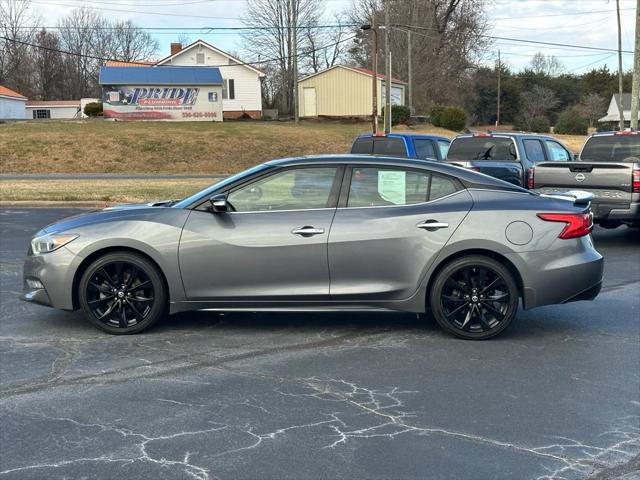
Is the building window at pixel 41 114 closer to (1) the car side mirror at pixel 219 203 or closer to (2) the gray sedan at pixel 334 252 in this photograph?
(2) the gray sedan at pixel 334 252

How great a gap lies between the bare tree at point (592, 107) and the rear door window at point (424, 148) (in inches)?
2874

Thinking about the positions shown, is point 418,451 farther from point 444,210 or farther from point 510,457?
point 444,210

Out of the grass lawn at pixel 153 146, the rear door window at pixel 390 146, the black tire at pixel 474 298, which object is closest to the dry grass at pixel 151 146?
the grass lawn at pixel 153 146

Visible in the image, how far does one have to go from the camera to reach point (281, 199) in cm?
611

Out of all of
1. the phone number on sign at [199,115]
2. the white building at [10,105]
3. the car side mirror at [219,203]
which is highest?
the white building at [10,105]

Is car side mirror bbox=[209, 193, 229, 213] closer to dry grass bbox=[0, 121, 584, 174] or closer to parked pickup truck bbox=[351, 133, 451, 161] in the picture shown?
parked pickup truck bbox=[351, 133, 451, 161]

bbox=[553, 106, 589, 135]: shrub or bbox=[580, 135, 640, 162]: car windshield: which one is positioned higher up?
bbox=[553, 106, 589, 135]: shrub

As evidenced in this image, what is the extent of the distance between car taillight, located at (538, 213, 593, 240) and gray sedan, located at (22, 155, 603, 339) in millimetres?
12

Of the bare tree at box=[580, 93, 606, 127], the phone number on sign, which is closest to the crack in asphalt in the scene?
the phone number on sign

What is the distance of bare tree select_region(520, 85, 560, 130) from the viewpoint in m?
79.5

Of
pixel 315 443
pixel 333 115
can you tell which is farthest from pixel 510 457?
pixel 333 115

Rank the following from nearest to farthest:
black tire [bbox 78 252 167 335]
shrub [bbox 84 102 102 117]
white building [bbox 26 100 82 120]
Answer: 1. black tire [bbox 78 252 167 335]
2. shrub [bbox 84 102 102 117]
3. white building [bbox 26 100 82 120]

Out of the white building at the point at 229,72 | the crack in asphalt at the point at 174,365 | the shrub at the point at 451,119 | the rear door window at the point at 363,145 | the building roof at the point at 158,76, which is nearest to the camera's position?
the crack in asphalt at the point at 174,365

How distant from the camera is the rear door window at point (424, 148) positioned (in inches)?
605
